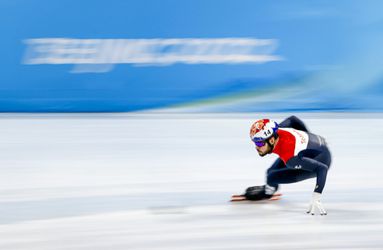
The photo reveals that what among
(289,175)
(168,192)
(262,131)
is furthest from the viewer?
(168,192)

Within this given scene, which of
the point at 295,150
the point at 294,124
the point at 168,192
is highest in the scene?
the point at 294,124

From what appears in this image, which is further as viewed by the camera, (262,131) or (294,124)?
(294,124)

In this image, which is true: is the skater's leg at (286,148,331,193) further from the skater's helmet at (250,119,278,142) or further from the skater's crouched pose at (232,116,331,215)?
the skater's helmet at (250,119,278,142)

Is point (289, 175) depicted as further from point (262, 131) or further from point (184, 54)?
point (184, 54)

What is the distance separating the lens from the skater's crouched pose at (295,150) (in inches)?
113

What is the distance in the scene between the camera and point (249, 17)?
6848 mm

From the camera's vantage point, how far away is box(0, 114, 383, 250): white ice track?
2584 millimetres

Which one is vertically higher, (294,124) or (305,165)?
(294,124)

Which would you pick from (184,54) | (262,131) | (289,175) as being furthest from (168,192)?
(184,54)

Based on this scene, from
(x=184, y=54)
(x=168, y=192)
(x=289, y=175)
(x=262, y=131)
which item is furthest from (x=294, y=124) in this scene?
(x=184, y=54)

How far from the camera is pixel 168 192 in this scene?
11.5 feet

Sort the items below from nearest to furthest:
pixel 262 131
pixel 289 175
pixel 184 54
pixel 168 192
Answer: pixel 262 131, pixel 289 175, pixel 168 192, pixel 184 54

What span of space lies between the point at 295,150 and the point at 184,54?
4.08m

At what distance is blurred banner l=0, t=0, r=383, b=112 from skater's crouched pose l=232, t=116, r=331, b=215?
12.4ft
